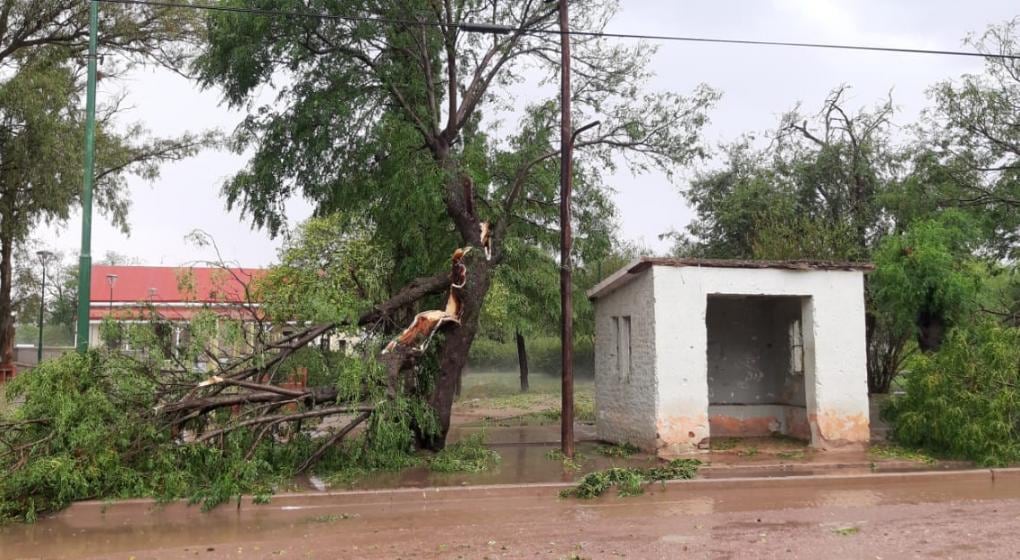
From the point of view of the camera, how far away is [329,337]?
481 inches

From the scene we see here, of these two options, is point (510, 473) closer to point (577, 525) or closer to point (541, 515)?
point (541, 515)

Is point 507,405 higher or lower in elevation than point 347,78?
lower

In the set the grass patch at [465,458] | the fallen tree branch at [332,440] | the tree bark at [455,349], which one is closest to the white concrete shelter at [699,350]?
the tree bark at [455,349]

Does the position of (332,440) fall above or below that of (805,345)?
below

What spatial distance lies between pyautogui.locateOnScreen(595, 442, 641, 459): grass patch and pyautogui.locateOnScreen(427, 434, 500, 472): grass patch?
198 centimetres

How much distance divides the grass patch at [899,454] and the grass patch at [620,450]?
12.5ft

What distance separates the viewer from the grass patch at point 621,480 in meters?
10.1

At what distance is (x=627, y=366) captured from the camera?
1405 centimetres

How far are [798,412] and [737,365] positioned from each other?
1461 mm

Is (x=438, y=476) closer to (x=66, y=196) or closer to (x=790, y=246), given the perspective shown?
(x=790, y=246)

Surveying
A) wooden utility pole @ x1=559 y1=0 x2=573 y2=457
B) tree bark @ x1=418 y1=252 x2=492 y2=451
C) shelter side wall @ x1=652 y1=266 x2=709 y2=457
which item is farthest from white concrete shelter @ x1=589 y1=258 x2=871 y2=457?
tree bark @ x1=418 y1=252 x2=492 y2=451

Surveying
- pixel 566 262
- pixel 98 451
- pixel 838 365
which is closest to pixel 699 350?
pixel 838 365

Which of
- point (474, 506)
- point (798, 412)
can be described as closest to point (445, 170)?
point (474, 506)

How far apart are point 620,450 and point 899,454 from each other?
4437 mm
